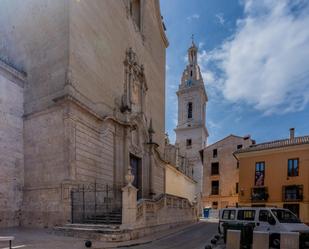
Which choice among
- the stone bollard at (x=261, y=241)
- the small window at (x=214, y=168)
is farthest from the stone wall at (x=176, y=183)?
the stone bollard at (x=261, y=241)

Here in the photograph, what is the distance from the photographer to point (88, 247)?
8617mm

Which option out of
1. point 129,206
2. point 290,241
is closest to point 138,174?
point 129,206

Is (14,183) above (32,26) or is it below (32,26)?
below

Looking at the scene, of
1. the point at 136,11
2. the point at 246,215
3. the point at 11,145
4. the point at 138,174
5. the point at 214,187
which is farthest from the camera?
the point at 214,187

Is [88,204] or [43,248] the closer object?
[43,248]

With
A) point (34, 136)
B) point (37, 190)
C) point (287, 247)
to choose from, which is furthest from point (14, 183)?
point (287, 247)

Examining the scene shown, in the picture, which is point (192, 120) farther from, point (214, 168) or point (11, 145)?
point (11, 145)

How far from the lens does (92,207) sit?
13328 mm

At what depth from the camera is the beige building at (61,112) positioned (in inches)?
510

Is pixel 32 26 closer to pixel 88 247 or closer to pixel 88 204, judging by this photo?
pixel 88 204

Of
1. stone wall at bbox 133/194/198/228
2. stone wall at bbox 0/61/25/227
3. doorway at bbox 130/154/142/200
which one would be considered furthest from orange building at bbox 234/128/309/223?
stone wall at bbox 0/61/25/227

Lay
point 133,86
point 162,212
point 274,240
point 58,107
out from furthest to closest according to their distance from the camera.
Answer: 1. point 133,86
2. point 162,212
3. point 58,107
4. point 274,240

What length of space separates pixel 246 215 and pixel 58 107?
9496 millimetres

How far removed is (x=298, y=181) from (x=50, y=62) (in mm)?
22225
